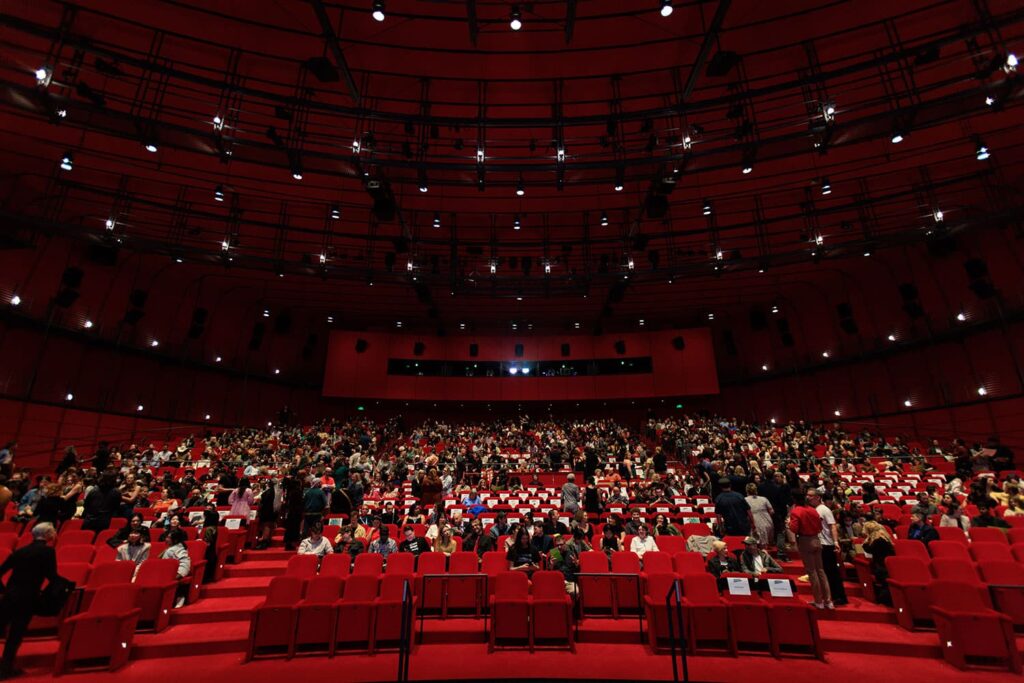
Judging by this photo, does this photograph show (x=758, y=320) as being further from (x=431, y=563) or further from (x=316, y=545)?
(x=316, y=545)

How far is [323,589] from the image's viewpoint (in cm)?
534

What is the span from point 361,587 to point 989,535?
8.72 metres

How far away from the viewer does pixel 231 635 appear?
210 inches

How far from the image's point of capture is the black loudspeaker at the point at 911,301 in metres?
18.0

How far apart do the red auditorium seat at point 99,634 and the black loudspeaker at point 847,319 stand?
985 inches

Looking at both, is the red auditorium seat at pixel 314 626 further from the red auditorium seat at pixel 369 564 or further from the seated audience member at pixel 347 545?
the seated audience member at pixel 347 545

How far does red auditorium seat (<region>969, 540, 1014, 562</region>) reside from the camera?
6.02 m

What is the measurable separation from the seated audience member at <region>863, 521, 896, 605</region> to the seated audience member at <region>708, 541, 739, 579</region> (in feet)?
6.05

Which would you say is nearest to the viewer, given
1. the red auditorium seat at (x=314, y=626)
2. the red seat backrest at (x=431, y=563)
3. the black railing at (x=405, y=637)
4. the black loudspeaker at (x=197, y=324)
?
the black railing at (x=405, y=637)

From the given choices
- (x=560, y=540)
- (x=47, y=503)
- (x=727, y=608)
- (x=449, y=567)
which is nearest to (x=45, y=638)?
(x=47, y=503)

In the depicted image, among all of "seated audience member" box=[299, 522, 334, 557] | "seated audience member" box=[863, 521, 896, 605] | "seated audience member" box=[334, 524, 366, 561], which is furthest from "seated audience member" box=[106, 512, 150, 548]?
"seated audience member" box=[863, 521, 896, 605]

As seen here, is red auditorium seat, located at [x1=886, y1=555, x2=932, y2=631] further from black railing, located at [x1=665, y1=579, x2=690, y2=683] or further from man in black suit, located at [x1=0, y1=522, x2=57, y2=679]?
man in black suit, located at [x1=0, y1=522, x2=57, y2=679]

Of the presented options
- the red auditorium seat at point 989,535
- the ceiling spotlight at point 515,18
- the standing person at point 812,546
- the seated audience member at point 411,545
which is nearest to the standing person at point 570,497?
the seated audience member at point 411,545

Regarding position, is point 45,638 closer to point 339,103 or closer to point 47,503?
point 47,503
